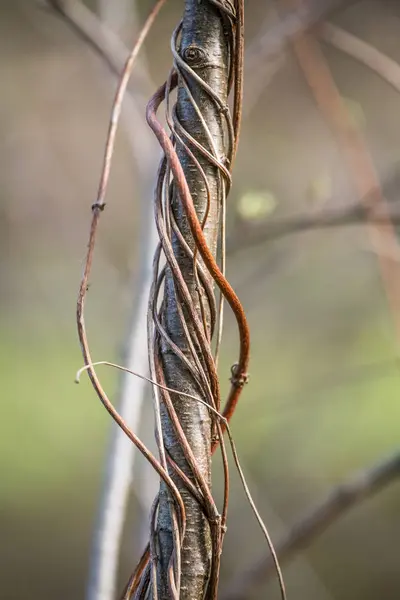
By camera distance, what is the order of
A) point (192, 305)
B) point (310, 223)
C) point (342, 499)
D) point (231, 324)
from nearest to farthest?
point (192, 305), point (342, 499), point (310, 223), point (231, 324)

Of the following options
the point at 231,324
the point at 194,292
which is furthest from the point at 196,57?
the point at 231,324

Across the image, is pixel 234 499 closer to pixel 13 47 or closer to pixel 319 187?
pixel 319 187

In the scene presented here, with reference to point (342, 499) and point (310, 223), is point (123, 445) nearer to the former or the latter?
point (342, 499)

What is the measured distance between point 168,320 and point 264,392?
1756mm

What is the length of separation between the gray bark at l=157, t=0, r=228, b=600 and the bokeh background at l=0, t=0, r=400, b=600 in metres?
1.23

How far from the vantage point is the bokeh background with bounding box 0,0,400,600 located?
1.85 metres

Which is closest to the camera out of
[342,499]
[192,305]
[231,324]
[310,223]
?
[192,305]

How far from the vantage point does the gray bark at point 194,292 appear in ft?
1.05

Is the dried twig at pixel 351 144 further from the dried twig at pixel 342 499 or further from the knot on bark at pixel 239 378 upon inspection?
the knot on bark at pixel 239 378

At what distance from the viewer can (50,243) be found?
2.40 metres

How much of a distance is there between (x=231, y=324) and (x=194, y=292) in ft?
4.40

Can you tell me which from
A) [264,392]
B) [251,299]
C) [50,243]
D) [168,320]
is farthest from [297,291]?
[168,320]

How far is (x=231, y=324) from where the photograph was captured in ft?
5.45

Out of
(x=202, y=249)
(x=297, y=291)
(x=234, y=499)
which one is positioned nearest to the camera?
(x=202, y=249)
